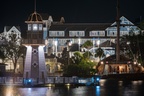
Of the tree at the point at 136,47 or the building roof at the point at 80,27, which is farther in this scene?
the building roof at the point at 80,27

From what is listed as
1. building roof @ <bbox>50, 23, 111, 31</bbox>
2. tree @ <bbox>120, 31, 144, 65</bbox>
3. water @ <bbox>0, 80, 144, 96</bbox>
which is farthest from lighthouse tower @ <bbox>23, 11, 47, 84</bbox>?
building roof @ <bbox>50, 23, 111, 31</bbox>

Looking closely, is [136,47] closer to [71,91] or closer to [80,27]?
[80,27]

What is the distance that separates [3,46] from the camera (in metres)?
120

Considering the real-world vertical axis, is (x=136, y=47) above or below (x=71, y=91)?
above

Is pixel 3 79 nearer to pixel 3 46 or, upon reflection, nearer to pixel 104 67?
pixel 104 67

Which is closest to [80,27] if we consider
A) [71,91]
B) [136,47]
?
[136,47]

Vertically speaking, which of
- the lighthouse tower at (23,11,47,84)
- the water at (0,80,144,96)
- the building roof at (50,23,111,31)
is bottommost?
the water at (0,80,144,96)

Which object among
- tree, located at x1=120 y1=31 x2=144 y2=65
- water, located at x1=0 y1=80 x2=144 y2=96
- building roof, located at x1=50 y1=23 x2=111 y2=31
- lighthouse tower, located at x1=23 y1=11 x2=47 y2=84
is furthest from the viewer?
building roof, located at x1=50 y1=23 x2=111 y2=31

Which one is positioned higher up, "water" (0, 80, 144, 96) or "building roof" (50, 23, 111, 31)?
"building roof" (50, 23, 111, 31)

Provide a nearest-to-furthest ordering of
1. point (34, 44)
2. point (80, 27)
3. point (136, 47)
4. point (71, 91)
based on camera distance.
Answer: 1. point (71, 91)
2. point (34, 44)
3. point (136, 47)
4. point (80, 27)

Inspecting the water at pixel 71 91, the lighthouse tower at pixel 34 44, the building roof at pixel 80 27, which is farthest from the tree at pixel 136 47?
the water at pixel 71 91

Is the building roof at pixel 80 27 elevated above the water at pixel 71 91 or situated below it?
above

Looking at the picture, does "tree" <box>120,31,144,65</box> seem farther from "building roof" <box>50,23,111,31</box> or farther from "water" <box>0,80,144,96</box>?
"water" <box>0,80,144,96</box>

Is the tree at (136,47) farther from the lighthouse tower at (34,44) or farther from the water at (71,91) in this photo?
the water at (71,91)
